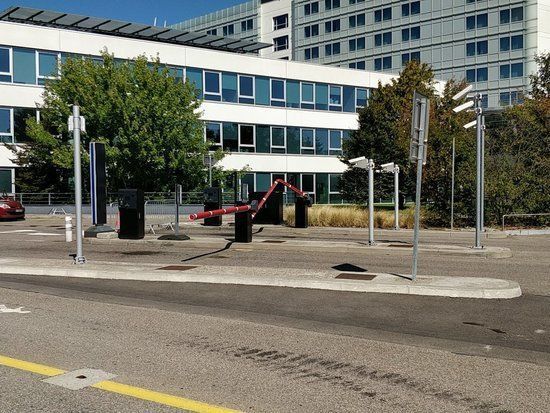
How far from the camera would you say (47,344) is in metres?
6.32

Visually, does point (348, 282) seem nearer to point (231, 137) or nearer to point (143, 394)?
point (143, 394)

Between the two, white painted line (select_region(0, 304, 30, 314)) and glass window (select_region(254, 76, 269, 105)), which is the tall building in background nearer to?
glass window (select_region(254, 76, 269, 105))

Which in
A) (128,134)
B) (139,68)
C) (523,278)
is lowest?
(523,278)

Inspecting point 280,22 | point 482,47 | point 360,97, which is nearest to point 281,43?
point 280,22

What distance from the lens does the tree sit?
1288 inches

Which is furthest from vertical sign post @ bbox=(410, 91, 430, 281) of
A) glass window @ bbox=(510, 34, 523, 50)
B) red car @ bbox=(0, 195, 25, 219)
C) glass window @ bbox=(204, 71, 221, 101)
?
glass window @ bbox=(510, 34, 523, 50)

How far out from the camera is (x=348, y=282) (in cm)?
993

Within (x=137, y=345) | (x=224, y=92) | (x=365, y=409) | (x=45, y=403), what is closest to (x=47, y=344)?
(x=137, y=345)

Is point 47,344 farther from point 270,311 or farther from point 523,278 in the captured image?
point 523,278

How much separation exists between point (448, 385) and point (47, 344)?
13.5ft

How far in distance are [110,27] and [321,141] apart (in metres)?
18.3

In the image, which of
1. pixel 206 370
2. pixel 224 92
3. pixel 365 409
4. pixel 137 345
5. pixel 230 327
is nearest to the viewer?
pixel 365 409

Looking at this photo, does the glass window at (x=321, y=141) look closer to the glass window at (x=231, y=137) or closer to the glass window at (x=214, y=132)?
the glass window at (x=231, y=137)

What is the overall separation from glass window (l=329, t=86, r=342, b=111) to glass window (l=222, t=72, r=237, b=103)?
874cm
